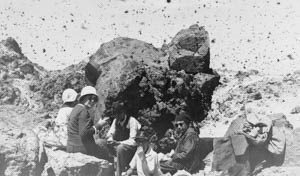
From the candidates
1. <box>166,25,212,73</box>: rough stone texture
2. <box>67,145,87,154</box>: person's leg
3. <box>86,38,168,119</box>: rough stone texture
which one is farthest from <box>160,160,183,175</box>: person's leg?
<box>166,25,212,73</box>: rough stone texture

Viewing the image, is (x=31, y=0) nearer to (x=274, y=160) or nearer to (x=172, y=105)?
(x=172, y=105)

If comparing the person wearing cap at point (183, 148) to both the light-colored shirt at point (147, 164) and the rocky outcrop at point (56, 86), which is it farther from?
the rocky outcrop at point (56, 86)

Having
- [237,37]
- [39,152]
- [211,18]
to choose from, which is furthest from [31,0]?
[39,152]

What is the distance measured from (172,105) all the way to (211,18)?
1136 centimetres

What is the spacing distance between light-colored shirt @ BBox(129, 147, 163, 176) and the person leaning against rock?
64 cm

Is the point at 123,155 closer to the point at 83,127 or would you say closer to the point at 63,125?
the point at 83,127

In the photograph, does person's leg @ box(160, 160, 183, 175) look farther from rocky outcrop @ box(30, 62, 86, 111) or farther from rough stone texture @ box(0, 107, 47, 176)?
rocky outcrop @ box(30, 62, 86, 111)

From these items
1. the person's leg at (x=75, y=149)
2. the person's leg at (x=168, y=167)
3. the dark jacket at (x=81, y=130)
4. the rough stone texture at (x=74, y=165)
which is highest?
the dark jacket at (x=81, y=130)

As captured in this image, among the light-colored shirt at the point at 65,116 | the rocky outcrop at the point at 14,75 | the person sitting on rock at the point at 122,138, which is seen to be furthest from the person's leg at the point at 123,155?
the rocky outcrop at the point at 14,75

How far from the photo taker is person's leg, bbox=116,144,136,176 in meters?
8.07

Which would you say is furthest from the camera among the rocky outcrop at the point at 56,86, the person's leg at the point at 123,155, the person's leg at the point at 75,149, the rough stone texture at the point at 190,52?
the rough stone texture at the point at 190,52

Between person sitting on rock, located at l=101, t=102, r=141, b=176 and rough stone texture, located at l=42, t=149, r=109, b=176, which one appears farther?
person sitting on rock, located at l=101, t=102, r=141, b=176

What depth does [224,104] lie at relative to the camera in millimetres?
11992

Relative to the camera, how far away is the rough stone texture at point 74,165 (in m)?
7.71
